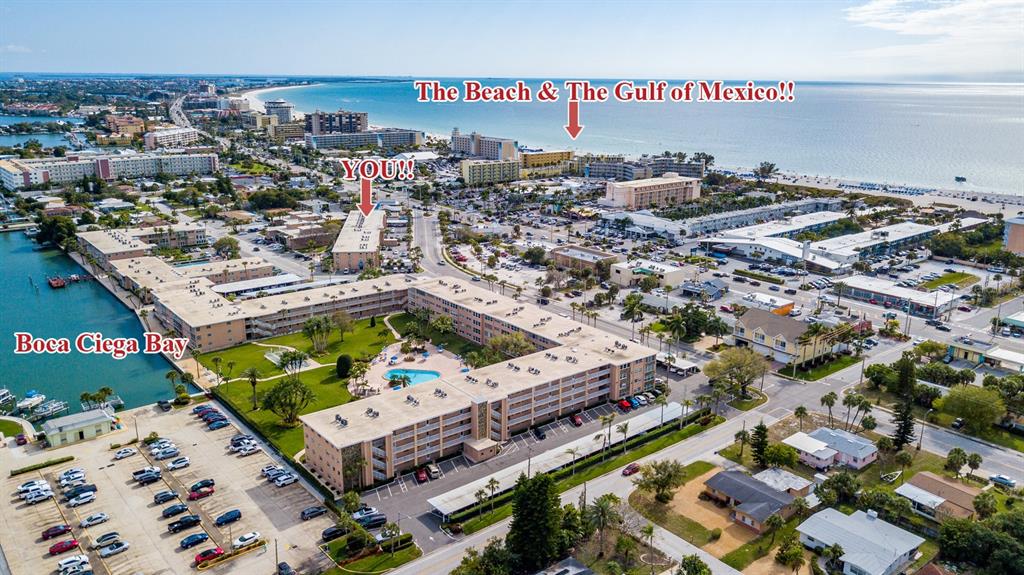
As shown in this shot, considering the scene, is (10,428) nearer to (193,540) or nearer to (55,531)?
(55,531)

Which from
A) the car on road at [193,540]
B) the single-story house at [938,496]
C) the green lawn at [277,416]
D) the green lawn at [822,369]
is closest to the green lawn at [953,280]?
the green lawn at [822,369]

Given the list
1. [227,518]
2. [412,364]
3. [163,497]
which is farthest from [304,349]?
[227,518]

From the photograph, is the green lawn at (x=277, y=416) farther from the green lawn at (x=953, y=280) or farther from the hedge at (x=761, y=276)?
the green lawn at (x=953, y=280)

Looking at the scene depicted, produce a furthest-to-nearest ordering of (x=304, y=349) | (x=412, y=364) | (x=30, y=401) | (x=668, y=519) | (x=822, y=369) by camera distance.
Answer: (x=304, y=349) < (x=412, y=364) < (x=822, y=369) < (x=30, y=401) < (x=668, y=519)

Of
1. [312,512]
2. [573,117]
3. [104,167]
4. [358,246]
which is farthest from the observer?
[104,167]

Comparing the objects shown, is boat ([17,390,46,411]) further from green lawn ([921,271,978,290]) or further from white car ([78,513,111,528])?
green lawn ([921,271,978,290])

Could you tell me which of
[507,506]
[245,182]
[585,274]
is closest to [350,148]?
[245,182]
